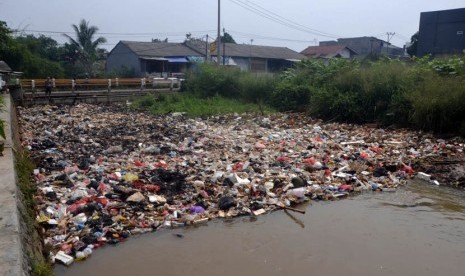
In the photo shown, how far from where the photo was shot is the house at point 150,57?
32.4 meters

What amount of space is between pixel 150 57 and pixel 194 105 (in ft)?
54.3

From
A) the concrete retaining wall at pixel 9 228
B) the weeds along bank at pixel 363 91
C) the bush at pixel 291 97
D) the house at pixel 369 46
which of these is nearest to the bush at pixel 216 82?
the weeds along bank at pixel 363 91

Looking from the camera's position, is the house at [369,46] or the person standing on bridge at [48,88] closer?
the person standing on bridge at [48,88]

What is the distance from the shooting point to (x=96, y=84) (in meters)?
22.2

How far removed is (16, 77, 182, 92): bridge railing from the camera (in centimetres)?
2020

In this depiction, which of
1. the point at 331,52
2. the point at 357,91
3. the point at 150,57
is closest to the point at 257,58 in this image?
the point at 331,52

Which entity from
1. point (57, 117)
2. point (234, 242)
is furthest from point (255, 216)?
point (57, 117)

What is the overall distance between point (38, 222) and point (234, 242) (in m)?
2.39

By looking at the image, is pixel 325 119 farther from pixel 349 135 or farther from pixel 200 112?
pixel 200 112

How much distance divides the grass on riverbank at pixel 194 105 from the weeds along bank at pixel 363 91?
17cm

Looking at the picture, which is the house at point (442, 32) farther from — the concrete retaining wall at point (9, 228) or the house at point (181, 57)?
the concrete retaining wall at point (9, 228)

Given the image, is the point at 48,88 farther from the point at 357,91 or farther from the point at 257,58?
the point at 257,58

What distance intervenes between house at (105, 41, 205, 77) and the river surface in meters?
27.1

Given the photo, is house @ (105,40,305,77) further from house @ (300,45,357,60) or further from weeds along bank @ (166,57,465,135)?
weeds along bank @ (166,57,465,135)
